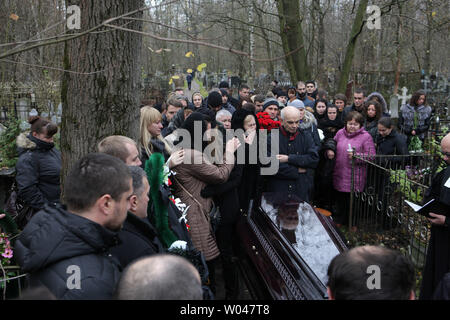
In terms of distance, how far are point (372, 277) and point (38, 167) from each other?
3280 millimetres

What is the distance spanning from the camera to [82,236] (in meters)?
1.48

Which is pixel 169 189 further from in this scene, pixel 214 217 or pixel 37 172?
pixel 37 172

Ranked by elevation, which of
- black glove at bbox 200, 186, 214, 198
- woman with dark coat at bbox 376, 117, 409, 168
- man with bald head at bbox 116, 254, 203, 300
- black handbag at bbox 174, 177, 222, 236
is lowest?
black handbag at bbox 174, 177, 222, 236

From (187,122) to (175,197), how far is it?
0.66m

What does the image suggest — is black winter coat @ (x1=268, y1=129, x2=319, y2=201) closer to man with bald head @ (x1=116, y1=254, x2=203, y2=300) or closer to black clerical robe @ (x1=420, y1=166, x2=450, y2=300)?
black clerical robe @ (x1=420, y1=166, x2=450, y2=300)

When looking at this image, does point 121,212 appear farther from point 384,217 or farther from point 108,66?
point 384,217

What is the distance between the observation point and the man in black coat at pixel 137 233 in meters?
1.83

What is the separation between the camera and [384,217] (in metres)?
4.85

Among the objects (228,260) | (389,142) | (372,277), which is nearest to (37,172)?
(228,260)

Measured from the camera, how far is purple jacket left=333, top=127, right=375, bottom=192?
5004 mm

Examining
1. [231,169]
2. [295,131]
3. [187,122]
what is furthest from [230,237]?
[295,131]

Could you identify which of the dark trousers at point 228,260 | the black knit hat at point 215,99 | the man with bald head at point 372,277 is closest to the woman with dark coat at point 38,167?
the dark trousers at point 228,260

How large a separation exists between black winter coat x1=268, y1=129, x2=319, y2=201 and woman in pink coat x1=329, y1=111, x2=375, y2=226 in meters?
0.69

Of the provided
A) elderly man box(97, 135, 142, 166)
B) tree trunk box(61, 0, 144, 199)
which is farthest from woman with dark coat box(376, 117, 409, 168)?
elderly man box(97, 135, 142, 166)
